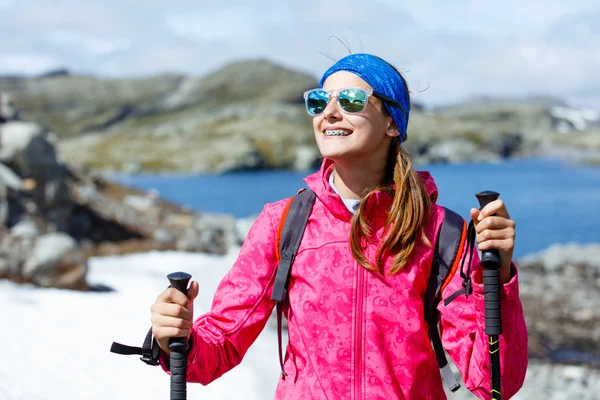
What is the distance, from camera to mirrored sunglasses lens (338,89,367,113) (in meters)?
3.44

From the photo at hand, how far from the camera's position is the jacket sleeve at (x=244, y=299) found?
134 inches

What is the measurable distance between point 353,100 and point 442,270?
3.23 ft

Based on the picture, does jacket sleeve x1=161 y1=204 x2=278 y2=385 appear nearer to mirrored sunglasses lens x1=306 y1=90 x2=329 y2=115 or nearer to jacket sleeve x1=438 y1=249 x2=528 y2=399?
mirrored sunglasses lens x1=306 y1=90 x2=329 y2=115

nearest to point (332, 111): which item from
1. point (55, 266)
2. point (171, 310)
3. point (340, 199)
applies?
point (340, 199)

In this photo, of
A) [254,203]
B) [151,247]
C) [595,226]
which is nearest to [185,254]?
[151,247]

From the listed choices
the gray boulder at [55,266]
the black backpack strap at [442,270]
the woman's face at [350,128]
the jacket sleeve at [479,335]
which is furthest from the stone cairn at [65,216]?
the jacket sleeve at [479,335]

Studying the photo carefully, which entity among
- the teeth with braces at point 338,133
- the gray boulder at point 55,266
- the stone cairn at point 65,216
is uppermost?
the stone cairn at point 65,216

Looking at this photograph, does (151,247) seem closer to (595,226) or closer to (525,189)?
(595,226)

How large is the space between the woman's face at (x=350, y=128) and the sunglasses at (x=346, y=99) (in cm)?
2

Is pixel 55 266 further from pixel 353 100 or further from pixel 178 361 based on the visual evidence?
pixel 353 100

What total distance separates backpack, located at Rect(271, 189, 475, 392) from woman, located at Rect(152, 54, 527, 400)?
0.13ft

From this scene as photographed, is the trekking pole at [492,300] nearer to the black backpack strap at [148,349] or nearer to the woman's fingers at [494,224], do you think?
the woman's fingers at [494,224]

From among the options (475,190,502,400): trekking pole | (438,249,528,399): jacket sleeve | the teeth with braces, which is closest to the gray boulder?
the teeth with braces

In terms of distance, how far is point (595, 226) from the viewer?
139 feet
